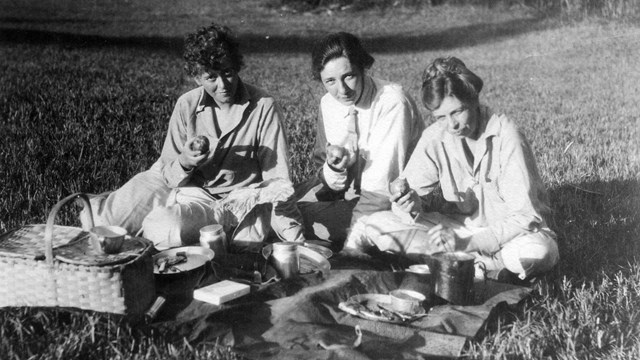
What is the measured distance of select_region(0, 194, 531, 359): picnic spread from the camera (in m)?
3.26

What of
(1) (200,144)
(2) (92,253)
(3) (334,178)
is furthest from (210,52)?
(2) (92,253)

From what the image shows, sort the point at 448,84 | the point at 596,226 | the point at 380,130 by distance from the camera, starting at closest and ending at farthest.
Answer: the point at 448,84 → the point at 380,130 → the point at 596,226

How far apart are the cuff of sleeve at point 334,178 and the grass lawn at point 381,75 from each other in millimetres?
1513

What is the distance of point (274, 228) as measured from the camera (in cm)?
488

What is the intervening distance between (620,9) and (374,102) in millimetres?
13547

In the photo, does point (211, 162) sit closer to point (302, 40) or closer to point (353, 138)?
point (353, 138)

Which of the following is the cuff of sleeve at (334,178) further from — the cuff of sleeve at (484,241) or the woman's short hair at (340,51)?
the cuff of sleeve at (484,241)

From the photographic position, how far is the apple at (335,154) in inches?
183

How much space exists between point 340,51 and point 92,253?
2207 millimetres

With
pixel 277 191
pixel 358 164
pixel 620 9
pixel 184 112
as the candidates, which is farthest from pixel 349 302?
pixel 620 9

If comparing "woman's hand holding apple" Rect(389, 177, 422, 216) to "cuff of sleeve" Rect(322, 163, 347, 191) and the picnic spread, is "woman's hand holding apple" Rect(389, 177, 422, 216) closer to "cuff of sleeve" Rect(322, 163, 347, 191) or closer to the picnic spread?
the picnic spread

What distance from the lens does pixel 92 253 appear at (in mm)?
3500

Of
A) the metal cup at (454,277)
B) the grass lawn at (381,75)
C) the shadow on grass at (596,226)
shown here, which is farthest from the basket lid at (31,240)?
the shadow on grass at (596,226)

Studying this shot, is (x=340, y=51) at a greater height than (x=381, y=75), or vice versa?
(x=340, y=51)
